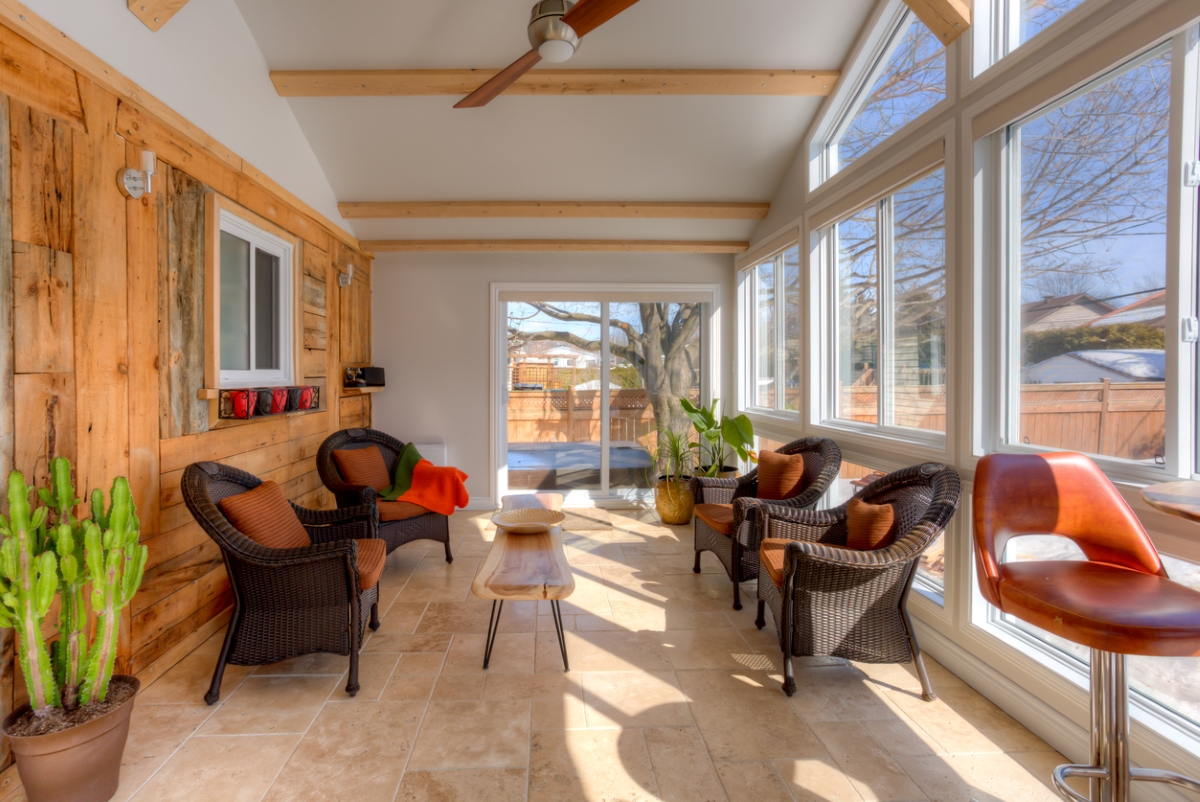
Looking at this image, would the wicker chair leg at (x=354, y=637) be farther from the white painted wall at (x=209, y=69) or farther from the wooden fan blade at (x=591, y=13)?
the wooden fan blade at (x=591, y=13)

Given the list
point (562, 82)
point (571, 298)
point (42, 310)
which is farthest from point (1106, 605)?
point (571, 298)

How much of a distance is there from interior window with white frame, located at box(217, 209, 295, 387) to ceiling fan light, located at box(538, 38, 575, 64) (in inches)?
74.4

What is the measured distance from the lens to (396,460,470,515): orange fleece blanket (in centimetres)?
388

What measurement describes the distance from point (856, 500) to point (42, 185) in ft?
11.0

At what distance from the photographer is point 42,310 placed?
1936mm

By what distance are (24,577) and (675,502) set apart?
13.5 feet

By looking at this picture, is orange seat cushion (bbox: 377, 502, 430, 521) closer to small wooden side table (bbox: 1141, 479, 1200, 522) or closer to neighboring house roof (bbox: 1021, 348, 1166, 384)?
neighboring house roof (bbox: 1021, 348, 1166, 384)

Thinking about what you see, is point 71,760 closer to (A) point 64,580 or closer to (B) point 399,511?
(A) point 64,580

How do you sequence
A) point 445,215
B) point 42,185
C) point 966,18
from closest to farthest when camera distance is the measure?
point 42,185
point 966,18
point 445,215

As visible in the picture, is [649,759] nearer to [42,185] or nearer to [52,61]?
[42,185]

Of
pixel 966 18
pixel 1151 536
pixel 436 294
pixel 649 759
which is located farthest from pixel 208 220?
pixel 1151 536

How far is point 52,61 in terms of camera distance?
1990 millimetres

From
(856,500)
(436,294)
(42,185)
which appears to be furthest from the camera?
(436,294)

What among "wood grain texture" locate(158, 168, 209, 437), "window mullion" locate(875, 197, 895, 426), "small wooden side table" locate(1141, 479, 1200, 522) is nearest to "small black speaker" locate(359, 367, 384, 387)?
"wood grain texture" locate(158, 168, 209, 437)
